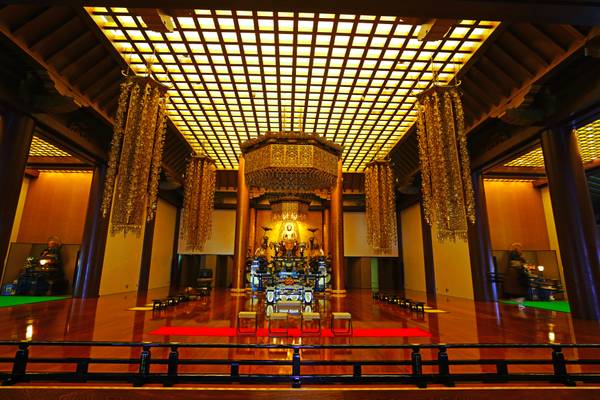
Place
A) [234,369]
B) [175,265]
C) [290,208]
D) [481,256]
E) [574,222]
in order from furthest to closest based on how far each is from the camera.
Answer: [175,265], [290,208], [481,256], [574,222], [234,369]

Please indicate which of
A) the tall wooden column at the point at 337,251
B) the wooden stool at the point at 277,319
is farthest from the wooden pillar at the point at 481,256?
the wooden stool at the point at 277,319

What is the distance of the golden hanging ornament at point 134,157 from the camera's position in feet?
14.5

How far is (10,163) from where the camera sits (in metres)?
4.31

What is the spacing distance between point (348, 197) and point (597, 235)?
837 centimetres

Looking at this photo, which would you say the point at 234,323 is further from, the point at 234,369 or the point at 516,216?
the point at 516,216

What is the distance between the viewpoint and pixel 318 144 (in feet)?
19.1

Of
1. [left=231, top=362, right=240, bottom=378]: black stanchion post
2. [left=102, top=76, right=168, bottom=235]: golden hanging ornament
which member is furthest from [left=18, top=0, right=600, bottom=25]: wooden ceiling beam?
[left=102, top=76, right=168, bottom=235]: golden hanging ornament

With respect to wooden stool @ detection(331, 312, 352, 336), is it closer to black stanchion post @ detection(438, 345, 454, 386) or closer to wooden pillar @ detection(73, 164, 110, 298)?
black stanchion post @ detection(438, 345, 454, 386)

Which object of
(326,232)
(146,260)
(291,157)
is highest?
(291,157)

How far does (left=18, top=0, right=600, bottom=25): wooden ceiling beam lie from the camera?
181 cm

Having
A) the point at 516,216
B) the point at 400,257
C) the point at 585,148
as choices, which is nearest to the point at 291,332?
the point at 585,148

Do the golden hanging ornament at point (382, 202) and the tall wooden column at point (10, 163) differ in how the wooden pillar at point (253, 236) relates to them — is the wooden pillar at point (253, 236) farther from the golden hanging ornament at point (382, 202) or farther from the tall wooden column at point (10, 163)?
the tall wooden column at point (10, 163)

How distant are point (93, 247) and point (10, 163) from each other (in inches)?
114

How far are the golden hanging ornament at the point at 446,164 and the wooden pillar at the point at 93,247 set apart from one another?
697 centimetres
